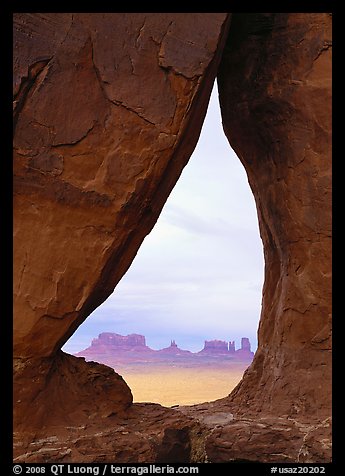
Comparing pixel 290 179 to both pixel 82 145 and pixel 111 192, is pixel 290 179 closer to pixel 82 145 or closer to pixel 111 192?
pixel 111 192

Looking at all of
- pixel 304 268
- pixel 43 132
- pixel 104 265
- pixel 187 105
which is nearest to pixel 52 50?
pixel 43 132

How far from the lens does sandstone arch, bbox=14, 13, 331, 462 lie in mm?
4324

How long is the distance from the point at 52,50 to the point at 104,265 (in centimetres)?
181

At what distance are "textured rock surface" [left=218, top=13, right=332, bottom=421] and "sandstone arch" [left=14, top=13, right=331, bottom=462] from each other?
0.02 metres

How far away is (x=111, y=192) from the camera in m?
4.45

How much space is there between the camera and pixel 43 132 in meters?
4.35

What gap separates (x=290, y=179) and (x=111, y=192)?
2.09 m

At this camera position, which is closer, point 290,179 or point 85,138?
point 85,138

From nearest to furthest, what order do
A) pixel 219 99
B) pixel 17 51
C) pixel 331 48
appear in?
pixel 17 51 < pixel 331 48 < pixel 219 99

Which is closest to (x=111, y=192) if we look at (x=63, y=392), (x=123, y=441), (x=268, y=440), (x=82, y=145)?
(x=82, y=145)

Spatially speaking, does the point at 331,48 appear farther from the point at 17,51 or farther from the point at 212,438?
the point at 212,438

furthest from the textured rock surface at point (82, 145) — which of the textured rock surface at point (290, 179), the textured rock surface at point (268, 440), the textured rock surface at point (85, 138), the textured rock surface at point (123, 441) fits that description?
the textured rock surface at point (268, 440)

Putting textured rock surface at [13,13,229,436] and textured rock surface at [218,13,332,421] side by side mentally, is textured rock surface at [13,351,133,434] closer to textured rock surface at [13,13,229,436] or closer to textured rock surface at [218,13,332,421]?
textured rock surface at [13,13,229,436]

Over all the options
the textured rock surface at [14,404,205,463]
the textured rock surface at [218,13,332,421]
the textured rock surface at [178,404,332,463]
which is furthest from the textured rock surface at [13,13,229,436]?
the textured rock surface at [178,404,332,463]
